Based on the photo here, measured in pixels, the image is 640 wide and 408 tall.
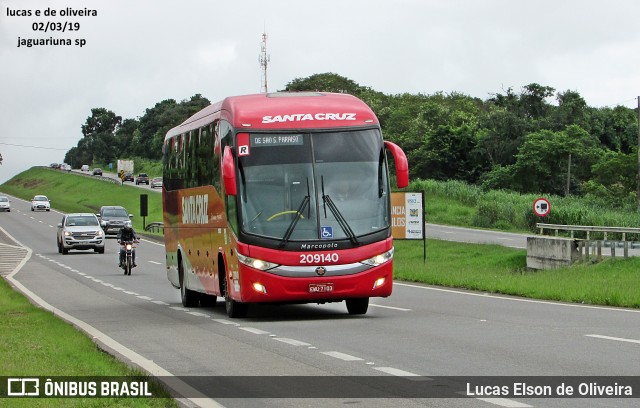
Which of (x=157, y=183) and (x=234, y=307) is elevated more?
(x=157, y=183)

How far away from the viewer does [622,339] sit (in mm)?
14664

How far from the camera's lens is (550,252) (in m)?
33.4

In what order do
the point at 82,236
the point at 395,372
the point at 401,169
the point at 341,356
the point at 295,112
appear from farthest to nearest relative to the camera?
the point at 82,236
the point at 295,112
the point at 401,169
the point at 341,356
the point at 395,372

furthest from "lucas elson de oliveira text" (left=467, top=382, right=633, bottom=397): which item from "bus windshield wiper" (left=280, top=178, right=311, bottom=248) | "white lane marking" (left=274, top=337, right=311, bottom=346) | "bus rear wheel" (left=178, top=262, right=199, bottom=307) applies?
"bus rear wheel" (left=178, top=262, right=199, bottom=307)

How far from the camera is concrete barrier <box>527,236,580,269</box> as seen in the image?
1277 inches

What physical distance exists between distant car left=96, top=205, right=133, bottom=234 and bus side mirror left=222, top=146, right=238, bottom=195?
171 ft

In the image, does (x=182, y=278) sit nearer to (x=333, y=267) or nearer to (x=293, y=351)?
(x=333, y=267)

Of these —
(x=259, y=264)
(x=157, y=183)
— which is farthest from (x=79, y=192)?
(x=259, y=264)

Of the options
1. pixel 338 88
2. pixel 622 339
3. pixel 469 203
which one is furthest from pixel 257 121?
pixel 338 88

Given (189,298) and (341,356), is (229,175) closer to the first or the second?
(341,356)

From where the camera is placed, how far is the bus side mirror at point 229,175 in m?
18.9

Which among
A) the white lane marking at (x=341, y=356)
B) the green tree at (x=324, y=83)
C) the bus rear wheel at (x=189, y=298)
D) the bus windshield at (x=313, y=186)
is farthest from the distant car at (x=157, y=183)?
the white lane marking at (x=341, y=356)

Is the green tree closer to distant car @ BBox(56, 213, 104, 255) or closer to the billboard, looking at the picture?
distant car @ BBox(56, 213, 104, 255)

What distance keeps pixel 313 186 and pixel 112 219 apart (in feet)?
177
